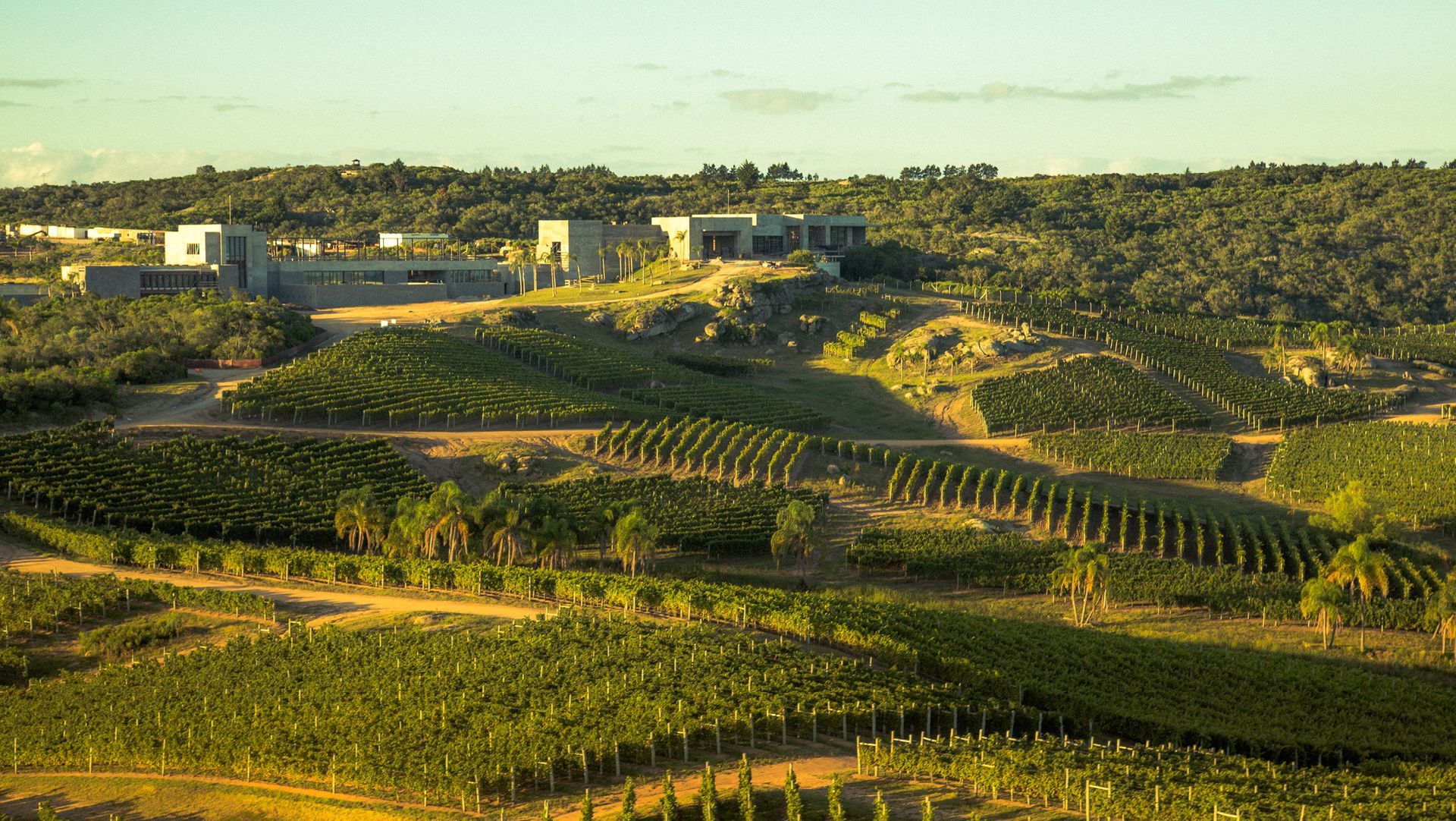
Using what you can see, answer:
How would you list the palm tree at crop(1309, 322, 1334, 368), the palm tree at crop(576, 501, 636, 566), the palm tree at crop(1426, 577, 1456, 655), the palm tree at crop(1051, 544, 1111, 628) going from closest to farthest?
the palm tree at crop(1426, 577, 1456, 655)
the palm tree at crop(1051, 544, 1111, 628)
the palm tree at crop(576, 501, 636, 566)
the palm tree at crop(1309, 322, 1334, 368)

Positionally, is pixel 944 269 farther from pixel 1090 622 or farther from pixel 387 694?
pixel 387 694

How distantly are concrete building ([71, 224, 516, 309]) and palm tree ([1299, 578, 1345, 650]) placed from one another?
3521 inches

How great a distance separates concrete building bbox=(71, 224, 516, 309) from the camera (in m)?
113

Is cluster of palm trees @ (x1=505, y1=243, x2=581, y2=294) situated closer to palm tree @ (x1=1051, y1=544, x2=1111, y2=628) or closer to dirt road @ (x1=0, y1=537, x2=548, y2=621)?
dirt road @ (x1=0, y1=537, x2=548, y2=621)

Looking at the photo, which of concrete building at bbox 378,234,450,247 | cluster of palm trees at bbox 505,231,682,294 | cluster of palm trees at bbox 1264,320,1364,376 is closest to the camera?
cluster of palm trees at bbox 1264,320,1364,376

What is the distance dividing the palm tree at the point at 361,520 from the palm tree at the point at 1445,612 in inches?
1696

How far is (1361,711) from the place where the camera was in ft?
144

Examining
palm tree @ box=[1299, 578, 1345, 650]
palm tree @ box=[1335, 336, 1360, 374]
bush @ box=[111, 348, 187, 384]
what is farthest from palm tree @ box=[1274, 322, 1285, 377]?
bush @ box=[111, 348, 187, 384]

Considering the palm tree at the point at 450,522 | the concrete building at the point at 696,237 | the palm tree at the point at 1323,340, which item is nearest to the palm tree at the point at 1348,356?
the palm tree at the point at 1323,340

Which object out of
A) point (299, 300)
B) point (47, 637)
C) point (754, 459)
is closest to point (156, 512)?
point (47, 637)

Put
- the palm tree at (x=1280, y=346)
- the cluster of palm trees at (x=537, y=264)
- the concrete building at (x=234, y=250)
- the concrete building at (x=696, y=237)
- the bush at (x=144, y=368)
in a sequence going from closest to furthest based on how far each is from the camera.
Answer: the bush at (x=144, y=368) → the palm tree at (x=1280, y=346) → the concrete building at (x=234, y=250) → the cluster of palm trees at (x=537, y=264) → the concrete building at (x=696, y=237)

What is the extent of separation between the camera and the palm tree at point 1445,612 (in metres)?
51.8

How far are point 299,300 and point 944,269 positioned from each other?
69.7 metres

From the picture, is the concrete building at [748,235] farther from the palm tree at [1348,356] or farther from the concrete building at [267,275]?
the palm tree at [1348,356]
